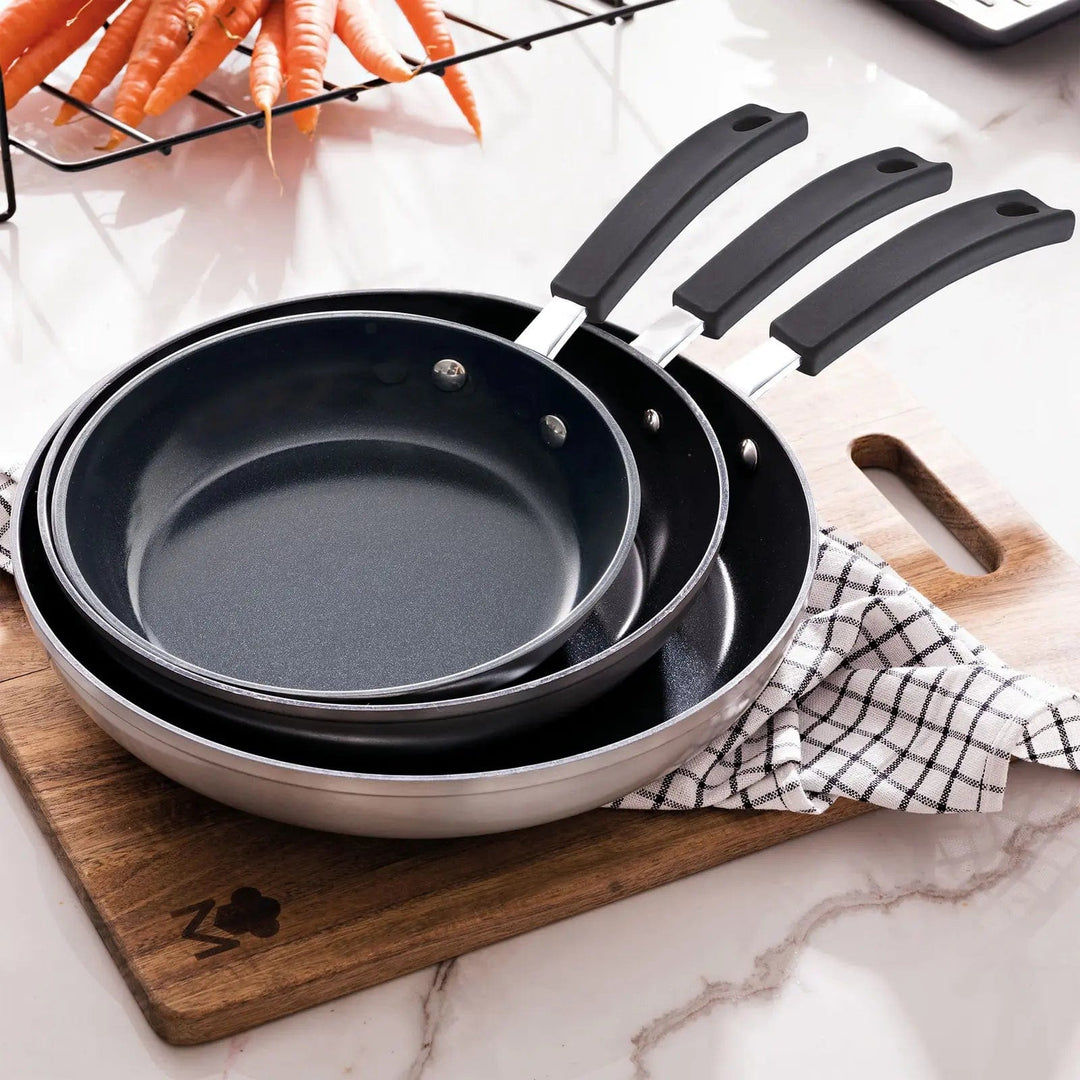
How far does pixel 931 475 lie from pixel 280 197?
0.61 metres

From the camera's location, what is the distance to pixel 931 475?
2.97 feet

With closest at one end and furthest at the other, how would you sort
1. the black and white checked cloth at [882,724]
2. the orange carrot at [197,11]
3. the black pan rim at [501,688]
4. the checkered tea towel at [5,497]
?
the black pan rim at [501,688] → the black and white checked cloth at [882,724] → the checkered tea towel at [5,497] → the orange carrot at [197,11]

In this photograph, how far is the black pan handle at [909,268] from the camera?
0.81m

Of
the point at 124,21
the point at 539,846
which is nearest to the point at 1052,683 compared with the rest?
the point at 539,846

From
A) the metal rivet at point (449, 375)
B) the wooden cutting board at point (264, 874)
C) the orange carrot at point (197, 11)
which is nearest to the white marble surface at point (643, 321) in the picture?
the wooden cutting board at point (264, 874)

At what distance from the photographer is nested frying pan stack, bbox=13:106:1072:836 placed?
614 millimetres

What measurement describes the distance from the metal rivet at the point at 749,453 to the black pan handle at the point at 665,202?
0.38 ft

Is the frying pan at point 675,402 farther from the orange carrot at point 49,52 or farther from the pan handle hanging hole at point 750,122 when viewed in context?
the orange carrot at point 49,52

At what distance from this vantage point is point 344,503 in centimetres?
83

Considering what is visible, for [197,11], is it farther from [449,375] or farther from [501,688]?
[501,688]

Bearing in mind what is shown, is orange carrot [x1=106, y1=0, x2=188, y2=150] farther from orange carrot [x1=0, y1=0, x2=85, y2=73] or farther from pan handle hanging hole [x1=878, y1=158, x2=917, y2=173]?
pan handle hanging hole [x1=878, y1=158, x2=917, y2=173]

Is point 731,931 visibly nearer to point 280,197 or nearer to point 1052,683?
point 1052,683

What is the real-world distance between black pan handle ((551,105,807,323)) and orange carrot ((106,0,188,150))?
0.51 m

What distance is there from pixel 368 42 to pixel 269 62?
9 cm
